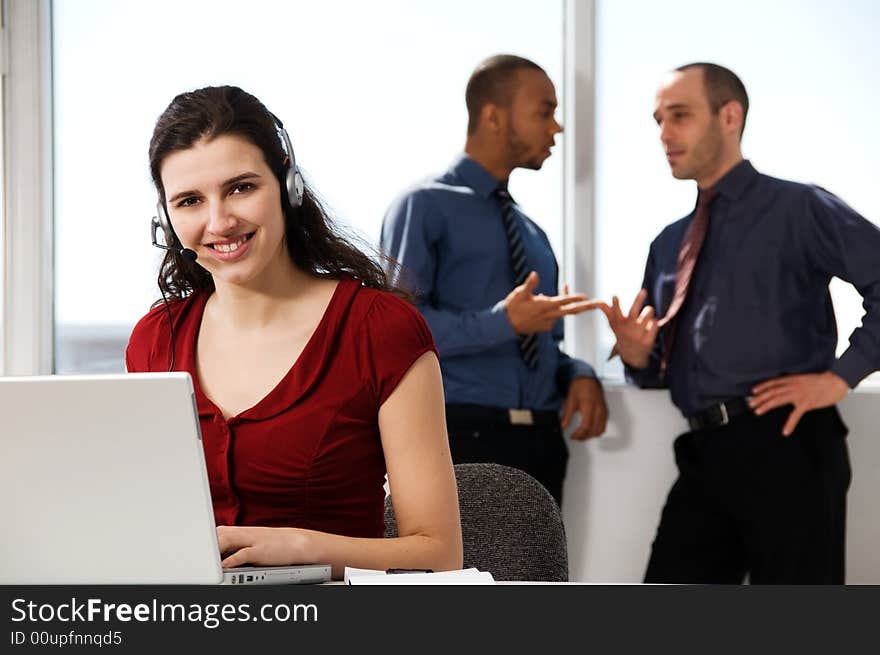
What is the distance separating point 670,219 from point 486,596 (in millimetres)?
2655

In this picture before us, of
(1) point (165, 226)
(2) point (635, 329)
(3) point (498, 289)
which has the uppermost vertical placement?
(1) point (165, 226)

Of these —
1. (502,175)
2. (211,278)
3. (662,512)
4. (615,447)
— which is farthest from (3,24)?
(662,512)

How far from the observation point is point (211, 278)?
1.76m

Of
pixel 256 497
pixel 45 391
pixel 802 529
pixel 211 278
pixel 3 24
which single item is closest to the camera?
pixel 45 391

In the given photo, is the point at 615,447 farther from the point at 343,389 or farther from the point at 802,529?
the point at 343,389

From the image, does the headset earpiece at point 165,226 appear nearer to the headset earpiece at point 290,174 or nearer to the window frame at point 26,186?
the headset earpiece at point 290,174

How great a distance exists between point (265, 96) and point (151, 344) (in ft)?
6.05

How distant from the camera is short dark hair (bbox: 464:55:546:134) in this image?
3.10 m

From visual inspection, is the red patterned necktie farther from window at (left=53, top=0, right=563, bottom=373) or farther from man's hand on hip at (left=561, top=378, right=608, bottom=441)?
window at (left=53, top=0, right=563, bottom=373)

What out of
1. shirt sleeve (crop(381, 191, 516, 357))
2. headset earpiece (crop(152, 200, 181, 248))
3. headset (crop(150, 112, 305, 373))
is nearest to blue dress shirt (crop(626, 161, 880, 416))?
shirt sleeve (crop(381, 191, 516, 357))

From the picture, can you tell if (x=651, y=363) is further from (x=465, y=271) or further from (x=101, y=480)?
(x=101, y=480)

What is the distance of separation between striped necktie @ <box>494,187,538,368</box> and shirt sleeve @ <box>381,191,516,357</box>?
10 centimetres

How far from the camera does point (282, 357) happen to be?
1.61 m

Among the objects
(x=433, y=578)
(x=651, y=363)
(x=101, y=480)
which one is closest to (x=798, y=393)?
(x=651, y=363)
